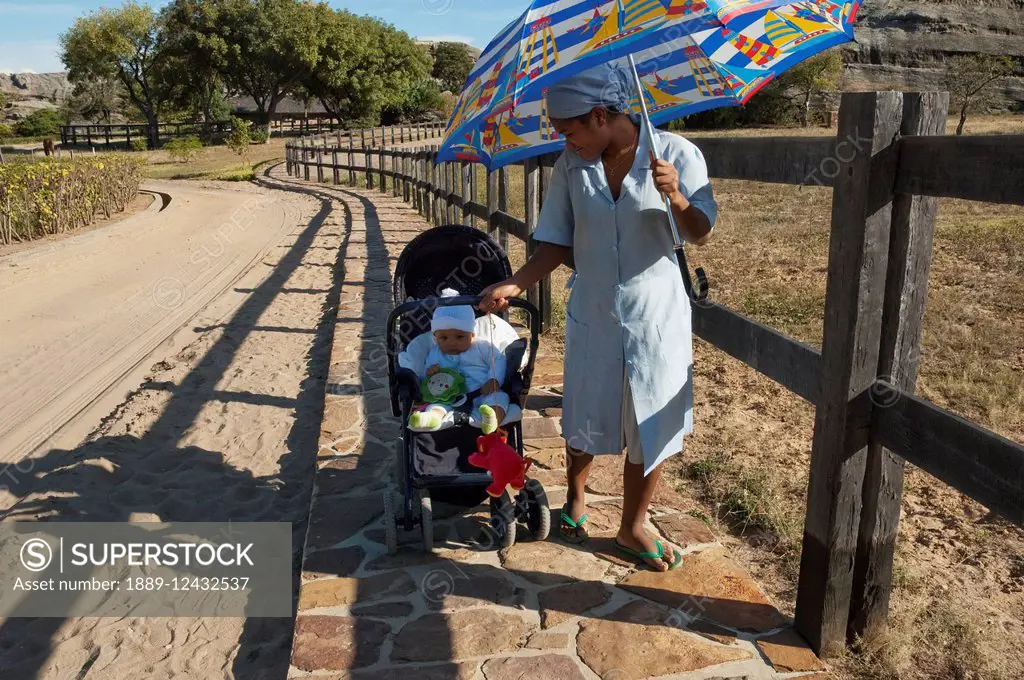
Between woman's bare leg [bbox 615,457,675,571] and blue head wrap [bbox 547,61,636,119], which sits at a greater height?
blue head wrap [bbox 547,61,636,119]

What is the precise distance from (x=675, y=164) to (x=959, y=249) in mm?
7298

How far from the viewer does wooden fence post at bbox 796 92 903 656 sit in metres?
2.12

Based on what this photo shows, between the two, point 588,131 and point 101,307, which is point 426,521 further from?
point 101,307

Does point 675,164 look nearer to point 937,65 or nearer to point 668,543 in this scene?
point 668,543

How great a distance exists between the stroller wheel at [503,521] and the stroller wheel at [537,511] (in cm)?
10

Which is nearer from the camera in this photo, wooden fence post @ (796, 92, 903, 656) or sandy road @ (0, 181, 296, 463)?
wooden fence post @ (796, 92, 903, 656)

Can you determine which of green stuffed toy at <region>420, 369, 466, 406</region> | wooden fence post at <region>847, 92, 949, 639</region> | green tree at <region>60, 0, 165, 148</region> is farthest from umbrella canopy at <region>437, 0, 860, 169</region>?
green tree at <region>60, 0, 165, 148</region>

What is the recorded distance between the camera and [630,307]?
2.60m

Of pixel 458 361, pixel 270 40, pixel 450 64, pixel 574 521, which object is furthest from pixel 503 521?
pixel 450 64

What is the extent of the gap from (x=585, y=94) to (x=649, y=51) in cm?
72

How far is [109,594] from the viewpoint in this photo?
3.51m

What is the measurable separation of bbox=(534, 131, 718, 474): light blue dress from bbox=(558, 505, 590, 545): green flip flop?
655 mm

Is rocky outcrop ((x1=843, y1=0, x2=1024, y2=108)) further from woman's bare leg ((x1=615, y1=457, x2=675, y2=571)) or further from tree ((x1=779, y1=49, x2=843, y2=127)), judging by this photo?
woman's bare leg ((x1=615, y1=457, x2=675, y2=571))

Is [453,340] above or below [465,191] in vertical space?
below
